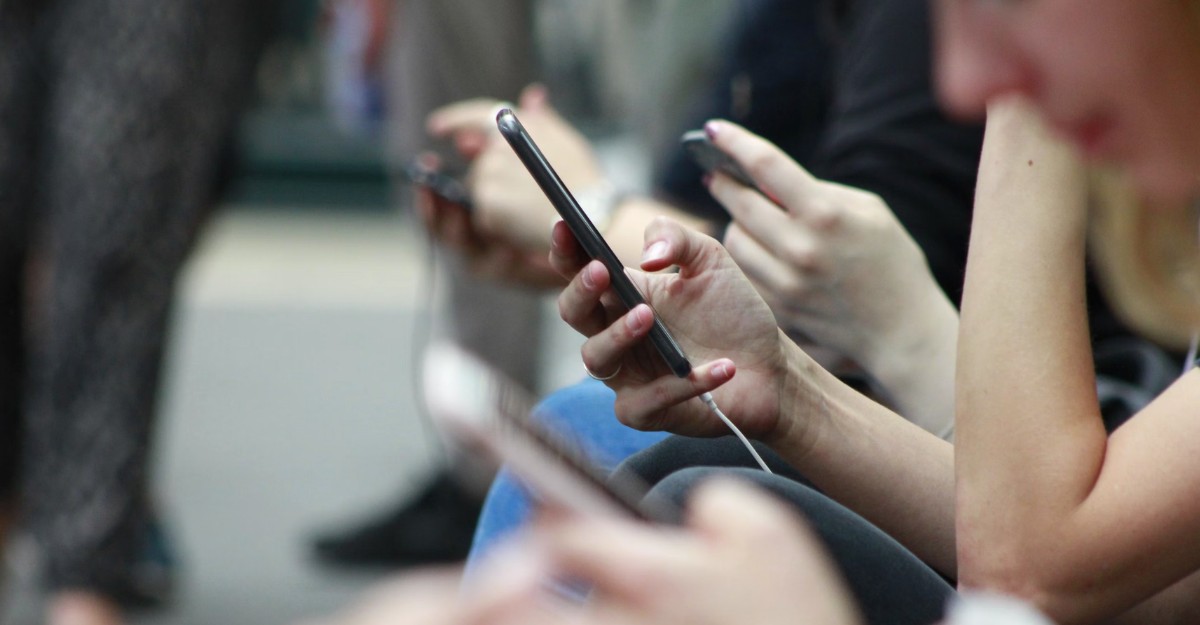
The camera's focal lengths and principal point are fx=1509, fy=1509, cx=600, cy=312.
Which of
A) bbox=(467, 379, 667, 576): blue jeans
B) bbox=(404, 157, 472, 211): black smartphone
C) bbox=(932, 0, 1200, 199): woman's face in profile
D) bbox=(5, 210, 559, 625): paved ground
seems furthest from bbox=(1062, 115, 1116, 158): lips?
bbox=(5, 210, 559, 625): paved ground

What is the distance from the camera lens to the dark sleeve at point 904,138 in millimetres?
1256

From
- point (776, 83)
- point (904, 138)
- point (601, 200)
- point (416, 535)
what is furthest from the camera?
point (416, 535)

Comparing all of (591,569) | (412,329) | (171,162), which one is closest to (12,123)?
(171,162)

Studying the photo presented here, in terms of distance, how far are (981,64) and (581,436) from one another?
444mm

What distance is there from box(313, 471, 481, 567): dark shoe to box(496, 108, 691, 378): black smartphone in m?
1.74

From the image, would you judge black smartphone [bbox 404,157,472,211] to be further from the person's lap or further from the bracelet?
the person's lap

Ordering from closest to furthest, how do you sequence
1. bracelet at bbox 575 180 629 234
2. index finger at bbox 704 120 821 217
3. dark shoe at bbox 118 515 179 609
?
index finger at bbox 704 120 821 217, bracelet at bbox 575 180 629 234, dark shoe at bbox 118 515 179 609

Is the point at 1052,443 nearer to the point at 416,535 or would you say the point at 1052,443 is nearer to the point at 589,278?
the point at 589,278

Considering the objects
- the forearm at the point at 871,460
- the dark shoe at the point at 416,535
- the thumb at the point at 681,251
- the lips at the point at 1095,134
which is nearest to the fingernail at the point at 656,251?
the thumb at the point at 681,251

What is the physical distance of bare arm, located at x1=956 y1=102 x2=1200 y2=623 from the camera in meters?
0.82

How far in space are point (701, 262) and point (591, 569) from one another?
418mm

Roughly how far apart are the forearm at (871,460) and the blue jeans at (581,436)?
0.30 ft

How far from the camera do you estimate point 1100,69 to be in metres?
0.59

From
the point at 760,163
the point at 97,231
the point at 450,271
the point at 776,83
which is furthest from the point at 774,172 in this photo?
the point at 450,271
